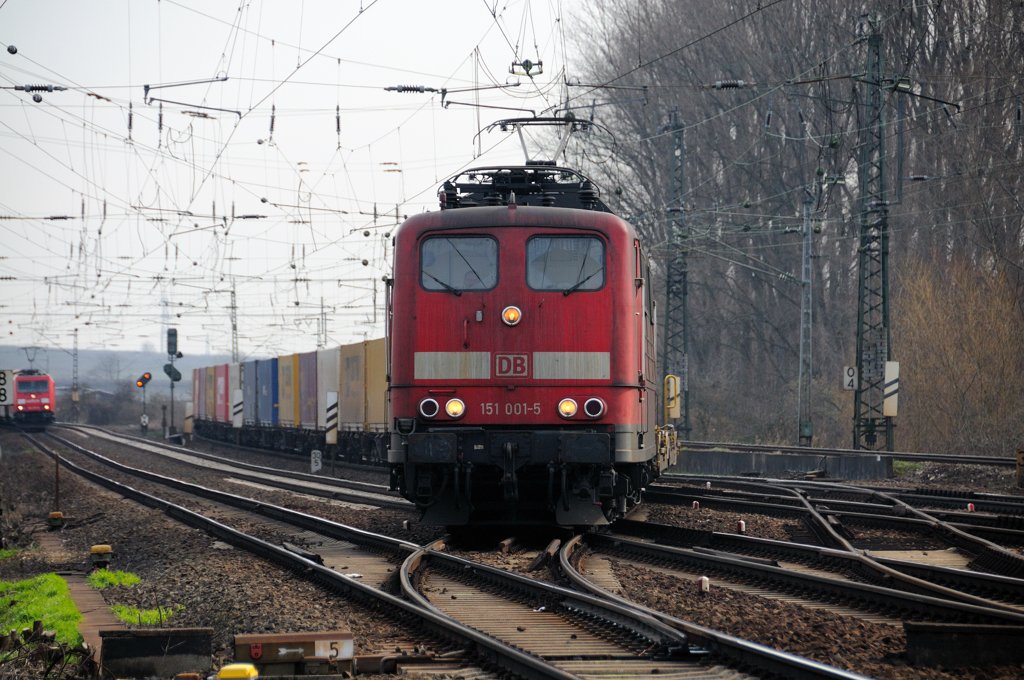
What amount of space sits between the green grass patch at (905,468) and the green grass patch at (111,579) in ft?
55.4

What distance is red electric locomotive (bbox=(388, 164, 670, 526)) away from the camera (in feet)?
37.6

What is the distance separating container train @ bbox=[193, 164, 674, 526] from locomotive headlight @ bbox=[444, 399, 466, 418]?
0.04 feet

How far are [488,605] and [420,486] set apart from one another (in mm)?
3082

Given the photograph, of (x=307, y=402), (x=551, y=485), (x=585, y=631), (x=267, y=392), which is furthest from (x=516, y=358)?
(x=267, y=392)

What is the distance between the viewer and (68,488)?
2541cm

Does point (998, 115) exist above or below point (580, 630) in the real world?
above

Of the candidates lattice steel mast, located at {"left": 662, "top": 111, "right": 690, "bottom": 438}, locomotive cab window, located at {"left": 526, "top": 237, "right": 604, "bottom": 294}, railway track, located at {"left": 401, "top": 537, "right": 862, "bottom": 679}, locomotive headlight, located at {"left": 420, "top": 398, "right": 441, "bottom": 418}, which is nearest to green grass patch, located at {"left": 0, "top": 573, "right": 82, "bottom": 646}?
railway track, located at {"left": 401, "top": 537, "right": 862, "bottom": 679}

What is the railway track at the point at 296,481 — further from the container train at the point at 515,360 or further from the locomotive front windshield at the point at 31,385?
the locomotive front windshield at the point at 31,385

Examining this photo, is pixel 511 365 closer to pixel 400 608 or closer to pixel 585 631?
pixel 400 608

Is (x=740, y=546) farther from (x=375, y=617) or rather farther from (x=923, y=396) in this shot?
(x=923, y=396)

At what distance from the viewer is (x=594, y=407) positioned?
37.8 feet

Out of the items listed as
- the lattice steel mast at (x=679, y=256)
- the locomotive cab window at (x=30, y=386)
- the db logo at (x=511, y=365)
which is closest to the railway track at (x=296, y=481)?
the db logo at (x=511, y=365)

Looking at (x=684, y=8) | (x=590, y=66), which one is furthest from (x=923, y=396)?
(x=590, y=66)

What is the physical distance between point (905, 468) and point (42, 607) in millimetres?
19413
